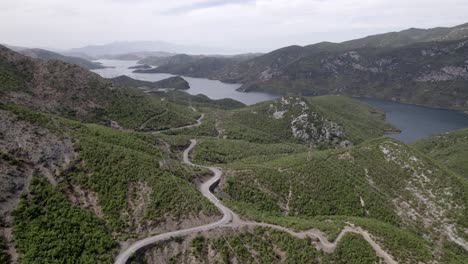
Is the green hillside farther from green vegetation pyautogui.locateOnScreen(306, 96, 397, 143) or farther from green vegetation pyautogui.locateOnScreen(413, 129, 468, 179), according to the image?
green vegetation pyautogui.locateOnScreen(306, 96, 397, 143)

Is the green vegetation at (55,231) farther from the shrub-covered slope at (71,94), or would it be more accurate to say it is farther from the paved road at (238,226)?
the shrub-covered slope at (71,94)

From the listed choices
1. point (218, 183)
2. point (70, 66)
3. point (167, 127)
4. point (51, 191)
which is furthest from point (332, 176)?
point (70, 66)

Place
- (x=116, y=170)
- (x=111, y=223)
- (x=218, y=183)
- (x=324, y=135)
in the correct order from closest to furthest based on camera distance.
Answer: (x=111, y=223) < (x=116, y=170) < (x=218, y=183) < (x=324, y=135)

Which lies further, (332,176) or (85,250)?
(332,176)

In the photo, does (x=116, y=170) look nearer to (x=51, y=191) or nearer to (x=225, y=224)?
(x=51, y=191)

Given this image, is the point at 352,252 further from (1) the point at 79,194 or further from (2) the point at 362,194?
(1) the point at 79,194

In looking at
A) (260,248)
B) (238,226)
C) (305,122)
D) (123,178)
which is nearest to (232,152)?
(123,178)
